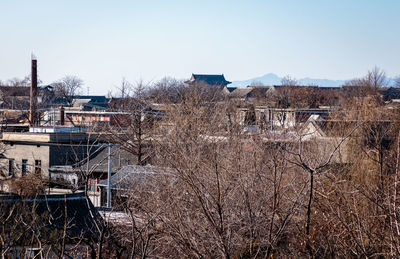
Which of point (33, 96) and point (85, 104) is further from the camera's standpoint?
point (85, 104)

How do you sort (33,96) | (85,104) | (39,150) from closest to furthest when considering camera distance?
1. (39,150)
2. (33,96)
3. (85,104)

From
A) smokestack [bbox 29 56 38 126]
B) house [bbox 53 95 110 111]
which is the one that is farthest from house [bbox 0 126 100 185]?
house [bbox 53 95 110 111]

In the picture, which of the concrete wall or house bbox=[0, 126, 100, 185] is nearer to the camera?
house bbox=[0, 126, 100, 185]

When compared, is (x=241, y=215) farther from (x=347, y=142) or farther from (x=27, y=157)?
(x=27, y=157)

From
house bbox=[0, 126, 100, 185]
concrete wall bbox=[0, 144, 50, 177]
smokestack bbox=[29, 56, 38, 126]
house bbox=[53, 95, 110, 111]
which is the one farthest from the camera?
house bbox=[53, 95, 110, 111]

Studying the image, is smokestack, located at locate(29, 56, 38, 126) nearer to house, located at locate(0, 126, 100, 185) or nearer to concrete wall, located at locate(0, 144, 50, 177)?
house, located at locate(0, 126, 100, 185)

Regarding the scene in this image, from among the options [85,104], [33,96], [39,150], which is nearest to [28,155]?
[39,150]

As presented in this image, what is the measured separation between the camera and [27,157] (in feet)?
101

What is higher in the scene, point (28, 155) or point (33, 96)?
point (33, 96)

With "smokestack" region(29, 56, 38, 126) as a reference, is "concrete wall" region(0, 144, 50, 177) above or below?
below

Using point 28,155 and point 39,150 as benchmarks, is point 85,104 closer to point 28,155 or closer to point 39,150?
point 28,155

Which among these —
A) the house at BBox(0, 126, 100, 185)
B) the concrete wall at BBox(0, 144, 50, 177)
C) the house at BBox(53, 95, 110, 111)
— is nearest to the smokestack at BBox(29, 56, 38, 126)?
the house at BBox(0, 126, 100, 185)

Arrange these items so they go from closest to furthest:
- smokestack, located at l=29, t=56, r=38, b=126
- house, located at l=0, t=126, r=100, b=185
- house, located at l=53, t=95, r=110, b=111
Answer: house, located at l=0, t=126, r=100, b=185, smokestack, located at l=29, t=56, r=38, b=126, house, located at l=53, t=95, r=110, b=111

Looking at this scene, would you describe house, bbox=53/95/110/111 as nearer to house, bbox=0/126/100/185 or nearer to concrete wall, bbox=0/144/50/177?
house, bbox=0/126/100/185
